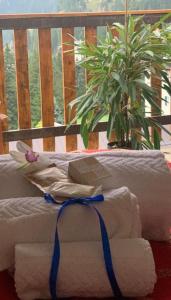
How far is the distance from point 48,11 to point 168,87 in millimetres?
1044

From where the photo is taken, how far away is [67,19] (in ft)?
10.6

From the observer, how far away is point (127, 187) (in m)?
1.33

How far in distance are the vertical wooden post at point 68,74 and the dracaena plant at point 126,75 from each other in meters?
0.35

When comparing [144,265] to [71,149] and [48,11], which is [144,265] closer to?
[71,149]

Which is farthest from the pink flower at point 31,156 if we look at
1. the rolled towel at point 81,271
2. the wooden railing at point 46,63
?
the wooden railing at point 46,63

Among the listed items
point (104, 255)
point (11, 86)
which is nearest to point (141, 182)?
point (104, 255)

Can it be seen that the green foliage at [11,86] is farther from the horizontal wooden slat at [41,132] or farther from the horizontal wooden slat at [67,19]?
the horizontal wooden slat at [67,19]

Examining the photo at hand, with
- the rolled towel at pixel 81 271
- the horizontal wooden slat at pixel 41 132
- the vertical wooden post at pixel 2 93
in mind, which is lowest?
the rolled towel at pixel 81 271

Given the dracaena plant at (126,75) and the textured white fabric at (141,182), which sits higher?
the dracaena plant at (126,75)

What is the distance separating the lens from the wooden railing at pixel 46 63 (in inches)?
124

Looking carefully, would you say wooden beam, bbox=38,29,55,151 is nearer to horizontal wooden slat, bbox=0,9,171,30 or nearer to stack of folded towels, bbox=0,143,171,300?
horizontal wooden slat, bbox=0,9,171,30

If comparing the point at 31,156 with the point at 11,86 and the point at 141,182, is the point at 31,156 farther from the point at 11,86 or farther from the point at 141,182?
the point at 11,86

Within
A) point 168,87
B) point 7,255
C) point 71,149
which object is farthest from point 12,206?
point 71,149

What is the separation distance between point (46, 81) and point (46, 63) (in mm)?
122
